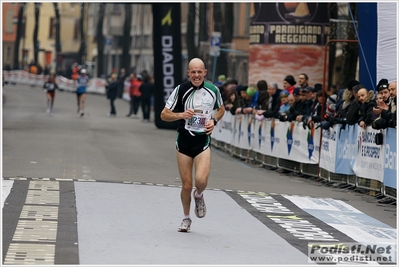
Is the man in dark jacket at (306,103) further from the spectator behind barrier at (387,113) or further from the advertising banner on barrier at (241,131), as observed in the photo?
the spectator behind barrier at (387,113)

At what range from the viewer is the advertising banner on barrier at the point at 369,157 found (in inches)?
597

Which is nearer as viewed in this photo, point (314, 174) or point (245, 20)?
point (314, 174)

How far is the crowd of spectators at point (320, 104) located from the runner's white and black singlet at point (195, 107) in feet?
15.0

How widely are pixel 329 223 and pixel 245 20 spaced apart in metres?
48.2

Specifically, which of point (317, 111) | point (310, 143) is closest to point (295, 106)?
point (317, 111)

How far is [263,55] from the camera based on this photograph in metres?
28.6

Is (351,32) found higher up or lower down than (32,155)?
higher up

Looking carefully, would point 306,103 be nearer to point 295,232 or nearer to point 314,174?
point 314,174

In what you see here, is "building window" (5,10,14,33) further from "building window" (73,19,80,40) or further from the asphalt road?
the asphalt road

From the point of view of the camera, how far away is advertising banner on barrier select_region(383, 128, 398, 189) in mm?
14398

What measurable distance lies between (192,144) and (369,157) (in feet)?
18.0

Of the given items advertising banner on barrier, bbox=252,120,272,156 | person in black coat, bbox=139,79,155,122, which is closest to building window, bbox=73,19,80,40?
person in black coat, bbox=139,79,155,122

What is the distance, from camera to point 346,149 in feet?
55.2

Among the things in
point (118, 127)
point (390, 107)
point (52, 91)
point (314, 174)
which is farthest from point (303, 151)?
point (52, 91)
